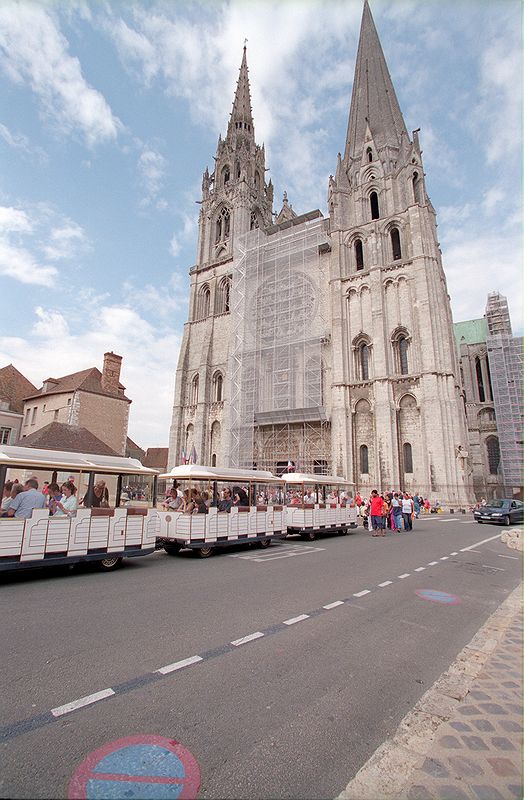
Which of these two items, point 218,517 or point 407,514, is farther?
point 407,514

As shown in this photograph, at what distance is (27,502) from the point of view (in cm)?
783

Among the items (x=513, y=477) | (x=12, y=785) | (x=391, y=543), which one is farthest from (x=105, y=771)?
(x=513, y=477)

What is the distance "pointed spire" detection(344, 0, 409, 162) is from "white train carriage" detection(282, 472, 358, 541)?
3789 cm

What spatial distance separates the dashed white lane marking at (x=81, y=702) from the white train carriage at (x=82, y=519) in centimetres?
533

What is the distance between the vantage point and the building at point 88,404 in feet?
106

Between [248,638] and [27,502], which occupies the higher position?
[27,502]

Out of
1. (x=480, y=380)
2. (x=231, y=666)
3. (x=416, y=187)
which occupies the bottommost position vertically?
(x=231, y=666)

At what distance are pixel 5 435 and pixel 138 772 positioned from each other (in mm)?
38293

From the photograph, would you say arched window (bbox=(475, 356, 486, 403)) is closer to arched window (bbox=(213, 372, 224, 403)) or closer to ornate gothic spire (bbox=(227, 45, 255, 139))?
arched window (bbox=(213, 372, 224, 403))

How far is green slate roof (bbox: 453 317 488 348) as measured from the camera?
188ft

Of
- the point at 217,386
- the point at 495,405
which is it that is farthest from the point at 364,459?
the point at 495,405

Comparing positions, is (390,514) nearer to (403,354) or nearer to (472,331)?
(403,354)

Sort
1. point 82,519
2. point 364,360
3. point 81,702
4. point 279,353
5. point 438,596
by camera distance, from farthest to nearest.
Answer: point 279,353 → point 364,360 → point 82,519 → point 438,596 → point 81,702

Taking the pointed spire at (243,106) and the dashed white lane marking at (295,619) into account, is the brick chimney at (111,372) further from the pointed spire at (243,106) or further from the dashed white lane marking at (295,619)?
the pointed spire at (243,106)
